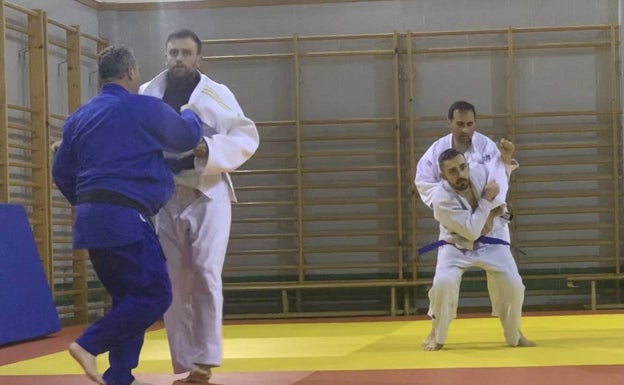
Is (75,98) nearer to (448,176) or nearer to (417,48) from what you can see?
(417,48)

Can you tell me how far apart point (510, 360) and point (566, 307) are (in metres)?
5.30

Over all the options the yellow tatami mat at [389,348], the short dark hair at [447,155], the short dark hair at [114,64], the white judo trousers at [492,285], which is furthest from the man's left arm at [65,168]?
the white judo trousers at [492,285]

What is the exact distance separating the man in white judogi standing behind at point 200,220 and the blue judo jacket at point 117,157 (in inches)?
17.6

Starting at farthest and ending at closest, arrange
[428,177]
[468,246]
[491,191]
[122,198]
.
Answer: [428,177], [468,246], [491,191], [122,198]

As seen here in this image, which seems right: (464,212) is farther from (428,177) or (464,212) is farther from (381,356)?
(381,356)

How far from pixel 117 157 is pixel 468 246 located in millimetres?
2782

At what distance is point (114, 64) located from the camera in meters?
4.14

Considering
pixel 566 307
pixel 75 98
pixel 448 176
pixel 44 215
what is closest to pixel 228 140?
pixel 448 176

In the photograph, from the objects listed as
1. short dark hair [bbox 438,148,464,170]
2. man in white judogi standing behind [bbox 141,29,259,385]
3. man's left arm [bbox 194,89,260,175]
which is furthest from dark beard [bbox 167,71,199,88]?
short dark hair [bbox 438,148,464,170]

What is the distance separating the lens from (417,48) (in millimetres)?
10648

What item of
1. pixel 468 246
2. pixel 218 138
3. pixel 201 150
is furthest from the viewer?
pixel 468 246

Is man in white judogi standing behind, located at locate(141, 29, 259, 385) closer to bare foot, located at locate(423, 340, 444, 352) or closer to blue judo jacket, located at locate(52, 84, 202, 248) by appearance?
blue judo jacket, located at locate(52, 84, 202, 248)

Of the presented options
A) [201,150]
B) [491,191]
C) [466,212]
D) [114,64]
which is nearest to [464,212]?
[466,212]

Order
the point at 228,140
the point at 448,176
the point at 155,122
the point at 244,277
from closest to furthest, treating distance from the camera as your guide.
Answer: the point at 155,122 < the point at 228,140 < the point at 448,176 < the point at 244,277
